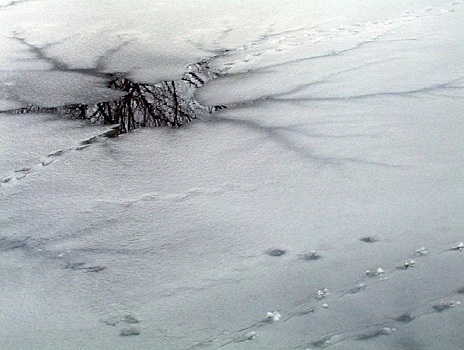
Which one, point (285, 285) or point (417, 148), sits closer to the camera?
point (285, 285)

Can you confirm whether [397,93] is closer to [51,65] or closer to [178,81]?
[178,81]

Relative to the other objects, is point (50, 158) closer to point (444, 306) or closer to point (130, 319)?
point (130, 319)

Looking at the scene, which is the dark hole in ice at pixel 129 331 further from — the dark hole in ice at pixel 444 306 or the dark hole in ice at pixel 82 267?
the dark hole in ice at pixel 444 306

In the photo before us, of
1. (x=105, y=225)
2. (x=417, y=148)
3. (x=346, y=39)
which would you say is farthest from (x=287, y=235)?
(x=346, y=39)

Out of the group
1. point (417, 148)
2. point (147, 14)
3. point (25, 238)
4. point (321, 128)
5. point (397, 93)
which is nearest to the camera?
point (25, 238)

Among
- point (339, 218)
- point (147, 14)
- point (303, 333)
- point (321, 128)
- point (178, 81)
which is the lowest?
point (303, 333)

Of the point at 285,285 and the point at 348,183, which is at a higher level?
the point at 348,183
